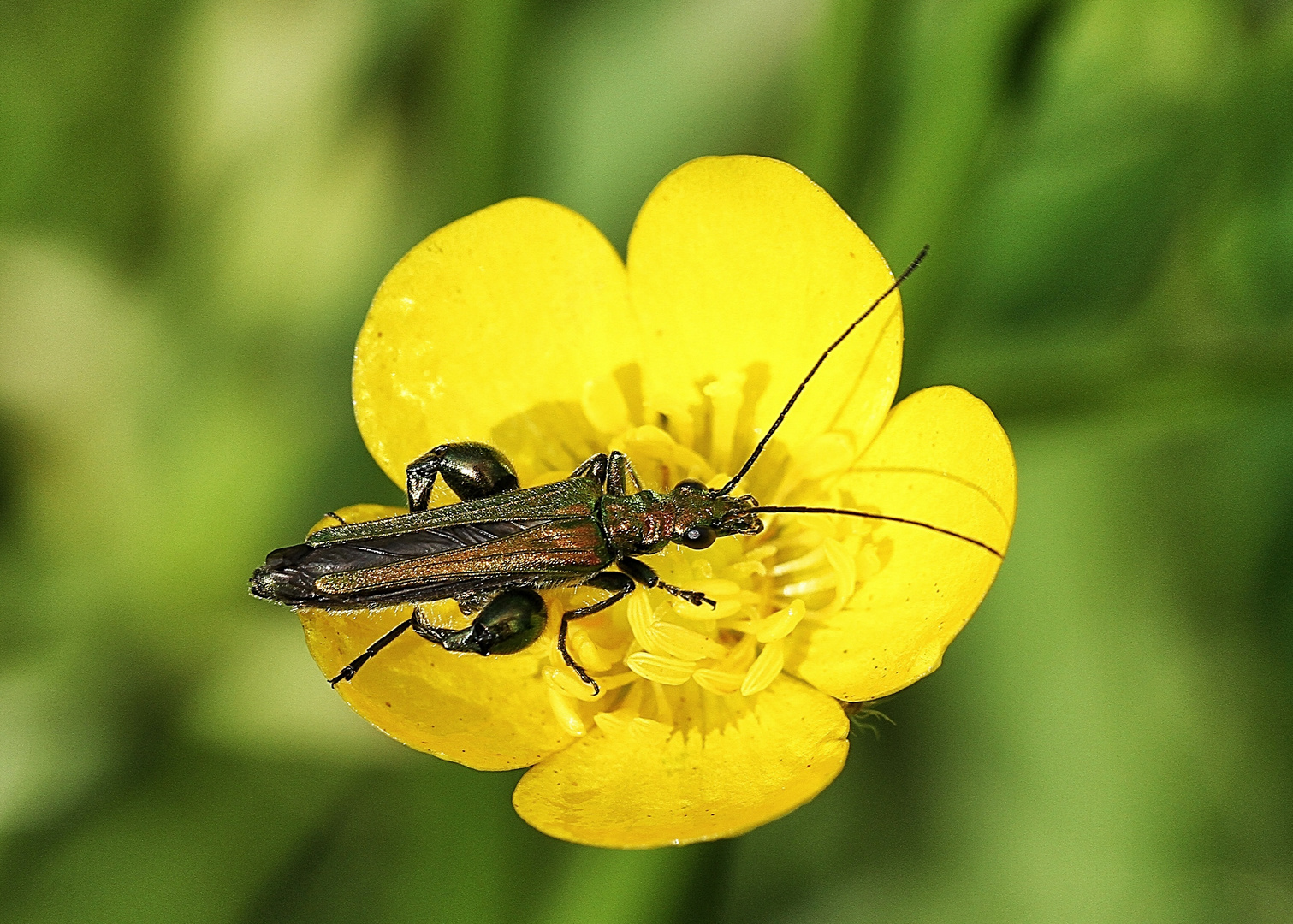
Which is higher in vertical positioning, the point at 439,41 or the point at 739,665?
the point at 439,41

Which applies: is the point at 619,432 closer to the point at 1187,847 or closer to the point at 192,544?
the point at 192,544

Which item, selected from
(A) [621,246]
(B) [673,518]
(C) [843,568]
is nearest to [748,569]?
(B) [673,518]

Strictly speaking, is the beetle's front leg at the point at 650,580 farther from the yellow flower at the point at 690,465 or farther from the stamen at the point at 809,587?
the stamen at the point at 809,587

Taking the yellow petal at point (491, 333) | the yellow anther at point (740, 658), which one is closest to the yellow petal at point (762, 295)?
the yellow petal at point (491, 333)

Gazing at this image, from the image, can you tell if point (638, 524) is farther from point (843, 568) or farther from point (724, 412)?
point (843, 568)

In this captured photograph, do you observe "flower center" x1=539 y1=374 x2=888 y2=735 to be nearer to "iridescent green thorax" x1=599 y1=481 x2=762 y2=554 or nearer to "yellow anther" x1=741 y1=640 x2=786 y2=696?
"yellow anther" x1=741 y1=640 x2=786 y2=696

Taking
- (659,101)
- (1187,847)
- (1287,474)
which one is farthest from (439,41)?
(1187,847)
